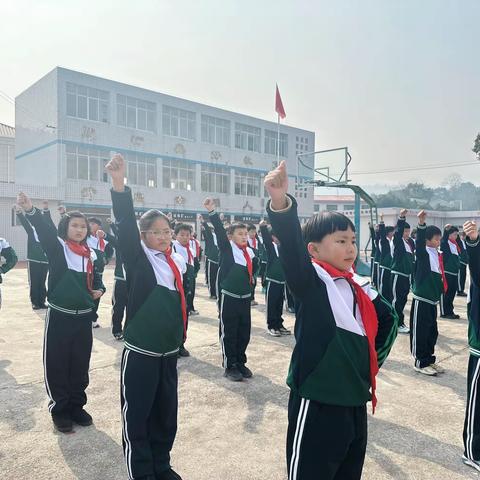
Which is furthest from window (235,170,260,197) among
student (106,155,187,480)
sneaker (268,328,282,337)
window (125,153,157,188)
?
student (106,155,187,480)

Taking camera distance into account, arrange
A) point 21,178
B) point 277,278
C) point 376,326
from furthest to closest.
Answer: point 21,178 < point 277,278 < point 376,326

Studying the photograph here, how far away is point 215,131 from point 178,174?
446 centimetres

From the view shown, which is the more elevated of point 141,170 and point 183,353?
point 141,170

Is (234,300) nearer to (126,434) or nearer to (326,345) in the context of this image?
(126,434)

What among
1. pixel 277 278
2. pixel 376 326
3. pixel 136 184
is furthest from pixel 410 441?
pixel 136 184

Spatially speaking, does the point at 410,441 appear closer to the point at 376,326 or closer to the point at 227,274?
the point at 376,326

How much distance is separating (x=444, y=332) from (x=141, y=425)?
237 inches

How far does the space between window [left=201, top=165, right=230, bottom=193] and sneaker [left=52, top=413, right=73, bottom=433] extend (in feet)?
82.3

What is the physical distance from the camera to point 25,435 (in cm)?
336

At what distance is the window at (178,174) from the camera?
26.4 meters

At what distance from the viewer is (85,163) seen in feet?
75.8

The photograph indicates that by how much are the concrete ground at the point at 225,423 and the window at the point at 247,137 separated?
25.7 m

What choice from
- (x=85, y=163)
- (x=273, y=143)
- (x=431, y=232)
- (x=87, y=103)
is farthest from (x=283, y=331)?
(x=273, y=143)

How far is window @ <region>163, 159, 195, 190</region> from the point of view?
26.4 m
